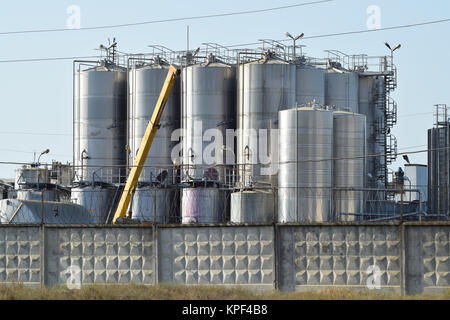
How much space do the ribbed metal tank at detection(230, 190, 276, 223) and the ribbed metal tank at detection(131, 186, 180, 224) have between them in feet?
15.8

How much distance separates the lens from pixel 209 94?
153 feet

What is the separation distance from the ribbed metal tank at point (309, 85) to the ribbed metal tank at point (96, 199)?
12143 millimetres

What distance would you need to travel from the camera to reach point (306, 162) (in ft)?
139

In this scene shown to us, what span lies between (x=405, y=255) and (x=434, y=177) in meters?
33.9

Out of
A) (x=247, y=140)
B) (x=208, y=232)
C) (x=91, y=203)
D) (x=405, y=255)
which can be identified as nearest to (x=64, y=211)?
(x=91, y=203)

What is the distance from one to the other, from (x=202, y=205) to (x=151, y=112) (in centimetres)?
693

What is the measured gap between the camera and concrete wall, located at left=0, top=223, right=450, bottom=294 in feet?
68.9

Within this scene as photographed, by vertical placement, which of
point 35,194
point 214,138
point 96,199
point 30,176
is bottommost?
point 96,199

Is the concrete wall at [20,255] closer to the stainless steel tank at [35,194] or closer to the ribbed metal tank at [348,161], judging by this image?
the ribbed metal tank at [348,161]

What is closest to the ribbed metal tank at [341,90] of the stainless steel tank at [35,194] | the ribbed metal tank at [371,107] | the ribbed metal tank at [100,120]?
the ribbed metal tank at [371,107]

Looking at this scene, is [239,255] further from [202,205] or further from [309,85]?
[309,85]

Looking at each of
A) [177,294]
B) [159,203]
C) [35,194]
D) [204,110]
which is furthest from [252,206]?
[177,294]

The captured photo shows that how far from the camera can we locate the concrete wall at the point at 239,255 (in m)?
21.0

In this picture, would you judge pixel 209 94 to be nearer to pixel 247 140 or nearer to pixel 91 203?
pixel 247 140
